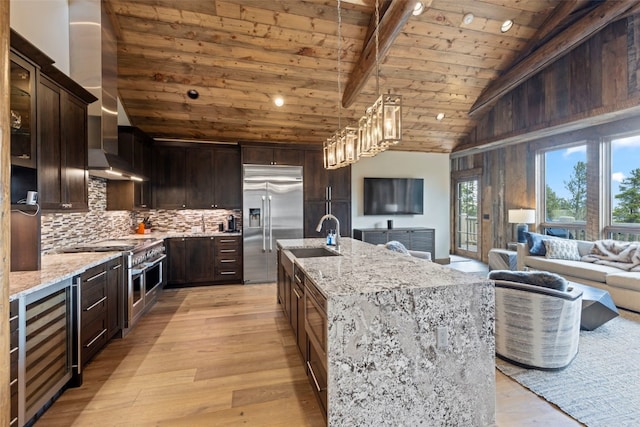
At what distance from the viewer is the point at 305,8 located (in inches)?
143

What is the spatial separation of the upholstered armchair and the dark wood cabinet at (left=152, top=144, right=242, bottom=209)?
4.44m

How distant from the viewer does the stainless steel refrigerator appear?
16.7ft

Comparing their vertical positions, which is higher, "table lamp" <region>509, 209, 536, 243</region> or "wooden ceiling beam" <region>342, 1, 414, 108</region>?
"wooden ceiling beam" <region>342, 1, 414, 108</region>

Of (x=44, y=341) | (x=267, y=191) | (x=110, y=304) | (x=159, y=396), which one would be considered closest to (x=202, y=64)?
(x=267, y=191)

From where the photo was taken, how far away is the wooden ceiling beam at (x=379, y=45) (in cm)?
336

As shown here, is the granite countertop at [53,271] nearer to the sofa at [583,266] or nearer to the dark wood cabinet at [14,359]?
the dark wood cabinet at [14,359]

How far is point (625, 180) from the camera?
4.66 m

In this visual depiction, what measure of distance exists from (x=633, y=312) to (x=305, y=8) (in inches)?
223

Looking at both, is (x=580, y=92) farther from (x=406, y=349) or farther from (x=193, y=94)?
(x=193, y=94)

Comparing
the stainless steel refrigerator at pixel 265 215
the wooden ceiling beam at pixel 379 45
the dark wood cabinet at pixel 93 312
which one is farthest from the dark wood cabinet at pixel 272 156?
the dark wood cabinet at pixel 93 312

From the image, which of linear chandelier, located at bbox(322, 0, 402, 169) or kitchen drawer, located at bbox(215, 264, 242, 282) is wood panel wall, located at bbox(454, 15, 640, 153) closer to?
linear chandelier, located at bbox(322, 0, 402, 169)

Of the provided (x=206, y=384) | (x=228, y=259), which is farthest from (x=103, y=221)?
(x=206, y=384)

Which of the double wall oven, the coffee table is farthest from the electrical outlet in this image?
the double wall oven

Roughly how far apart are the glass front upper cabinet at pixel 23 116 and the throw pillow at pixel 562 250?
262 inches
